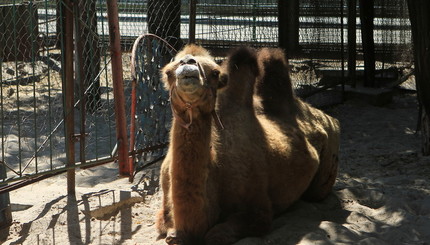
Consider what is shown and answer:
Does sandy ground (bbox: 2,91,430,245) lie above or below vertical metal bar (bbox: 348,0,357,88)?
below

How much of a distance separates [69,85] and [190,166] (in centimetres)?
188

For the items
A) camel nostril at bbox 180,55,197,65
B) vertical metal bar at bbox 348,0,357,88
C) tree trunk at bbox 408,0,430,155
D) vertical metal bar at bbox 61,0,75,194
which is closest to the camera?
camel nostril at bbox 180,55,197,65

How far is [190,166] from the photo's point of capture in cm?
460

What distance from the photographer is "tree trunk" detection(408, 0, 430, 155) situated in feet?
25.4

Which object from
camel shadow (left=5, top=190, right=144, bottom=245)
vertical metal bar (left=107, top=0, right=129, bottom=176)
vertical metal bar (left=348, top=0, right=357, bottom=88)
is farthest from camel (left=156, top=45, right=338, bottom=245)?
vertical metal bar (left=348, top=0, right=357, bottom=88)

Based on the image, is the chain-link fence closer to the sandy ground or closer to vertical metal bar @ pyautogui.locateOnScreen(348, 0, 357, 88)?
the sandy ground

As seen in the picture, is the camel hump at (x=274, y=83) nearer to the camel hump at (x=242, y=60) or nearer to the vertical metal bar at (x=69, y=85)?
the camel hump at (x=242, y=60)

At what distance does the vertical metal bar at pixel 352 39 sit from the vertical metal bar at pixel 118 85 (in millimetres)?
6477

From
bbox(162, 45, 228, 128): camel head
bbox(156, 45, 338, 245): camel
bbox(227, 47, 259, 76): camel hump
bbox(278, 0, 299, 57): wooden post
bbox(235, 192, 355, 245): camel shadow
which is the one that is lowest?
bbox(235, 192, 355, 245): camel shadow

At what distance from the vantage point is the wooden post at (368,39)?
1198 cm

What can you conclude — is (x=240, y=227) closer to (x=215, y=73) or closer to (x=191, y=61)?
(x=215, y=73)

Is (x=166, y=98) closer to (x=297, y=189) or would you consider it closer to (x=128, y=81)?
(x=297, y=189)

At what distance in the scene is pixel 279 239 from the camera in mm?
5078

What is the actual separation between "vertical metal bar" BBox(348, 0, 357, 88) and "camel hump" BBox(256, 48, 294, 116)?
212 inches
